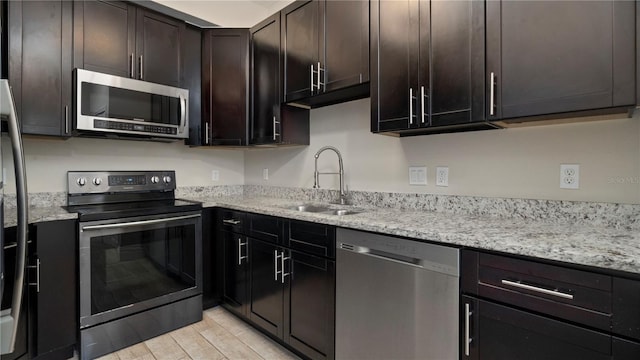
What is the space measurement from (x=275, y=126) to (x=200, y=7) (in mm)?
1499

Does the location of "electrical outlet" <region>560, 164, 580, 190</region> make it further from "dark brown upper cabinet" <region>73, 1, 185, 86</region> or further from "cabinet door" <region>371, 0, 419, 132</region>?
"dark brown upper cabinet" <region>73, 1, 185, 86</region>

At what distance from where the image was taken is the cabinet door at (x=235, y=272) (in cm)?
224

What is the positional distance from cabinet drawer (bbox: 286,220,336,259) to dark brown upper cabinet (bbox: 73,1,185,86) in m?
1.63

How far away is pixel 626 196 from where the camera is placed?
4.25ft

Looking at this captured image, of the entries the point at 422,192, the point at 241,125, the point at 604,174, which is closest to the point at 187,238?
the point at 241,125

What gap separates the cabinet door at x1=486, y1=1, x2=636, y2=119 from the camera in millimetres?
1091

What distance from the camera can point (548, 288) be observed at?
39.0 inches

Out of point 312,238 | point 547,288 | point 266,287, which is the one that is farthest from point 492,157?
point 266,287

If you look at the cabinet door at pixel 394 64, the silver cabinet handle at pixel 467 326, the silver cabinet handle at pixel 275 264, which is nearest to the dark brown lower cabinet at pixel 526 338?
the silver cabinet handle at pixel 467 326

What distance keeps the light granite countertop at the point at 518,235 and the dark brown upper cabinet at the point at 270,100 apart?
3.13ft

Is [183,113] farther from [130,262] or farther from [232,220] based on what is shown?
[130,262]

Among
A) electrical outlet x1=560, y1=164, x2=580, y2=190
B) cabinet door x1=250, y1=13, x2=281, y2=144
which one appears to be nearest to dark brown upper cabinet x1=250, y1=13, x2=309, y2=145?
cabinet door x1=250, y1=13, x2=281, y2=144

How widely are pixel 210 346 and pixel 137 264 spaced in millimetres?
729

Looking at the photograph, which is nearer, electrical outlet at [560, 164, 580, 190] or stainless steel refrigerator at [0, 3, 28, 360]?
stainless steel refrigerator at [0, 3, 28, 360]
